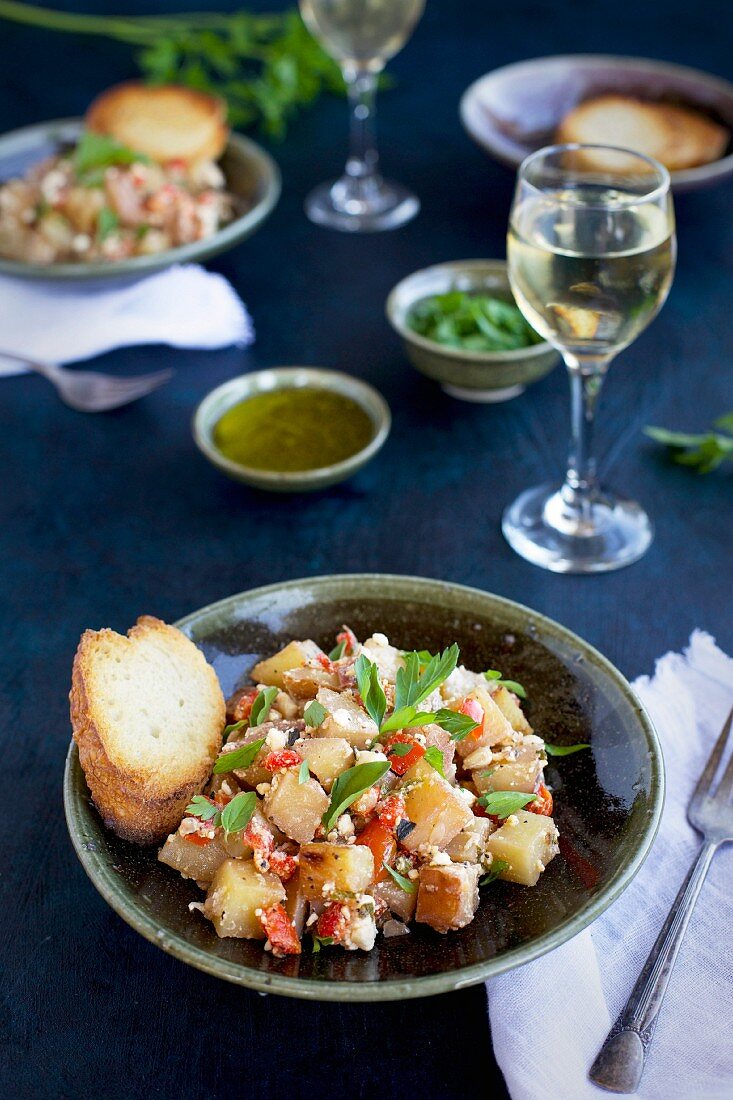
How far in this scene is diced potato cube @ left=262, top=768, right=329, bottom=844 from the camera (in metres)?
1.23

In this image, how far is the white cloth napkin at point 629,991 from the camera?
117 centimetres

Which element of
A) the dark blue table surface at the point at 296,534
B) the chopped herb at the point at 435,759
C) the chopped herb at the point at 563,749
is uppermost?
the chopped herb at the point at 435,759

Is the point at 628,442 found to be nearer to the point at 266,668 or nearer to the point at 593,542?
the point at 593,542

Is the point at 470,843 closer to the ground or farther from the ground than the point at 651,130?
closer to the ground

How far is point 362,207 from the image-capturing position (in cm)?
293

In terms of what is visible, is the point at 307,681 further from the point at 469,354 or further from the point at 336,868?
the point at 469,354

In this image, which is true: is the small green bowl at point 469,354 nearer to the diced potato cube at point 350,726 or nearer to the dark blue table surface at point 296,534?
the dark blue table surface at point 296,534

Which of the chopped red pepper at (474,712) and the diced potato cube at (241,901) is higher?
the chopped red pepper at (474,712)

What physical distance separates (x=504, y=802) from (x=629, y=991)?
23 cm

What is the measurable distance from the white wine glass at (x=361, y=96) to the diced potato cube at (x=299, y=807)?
1.94 metres

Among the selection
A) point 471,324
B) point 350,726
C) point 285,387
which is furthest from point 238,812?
point 471,324

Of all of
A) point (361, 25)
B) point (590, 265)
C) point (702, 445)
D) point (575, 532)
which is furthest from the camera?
point (361, 25)

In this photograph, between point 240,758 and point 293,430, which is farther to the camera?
point 293,430

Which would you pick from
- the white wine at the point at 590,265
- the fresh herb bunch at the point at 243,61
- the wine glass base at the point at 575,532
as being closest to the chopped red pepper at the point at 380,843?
the wine glass base at the point at 575,532
